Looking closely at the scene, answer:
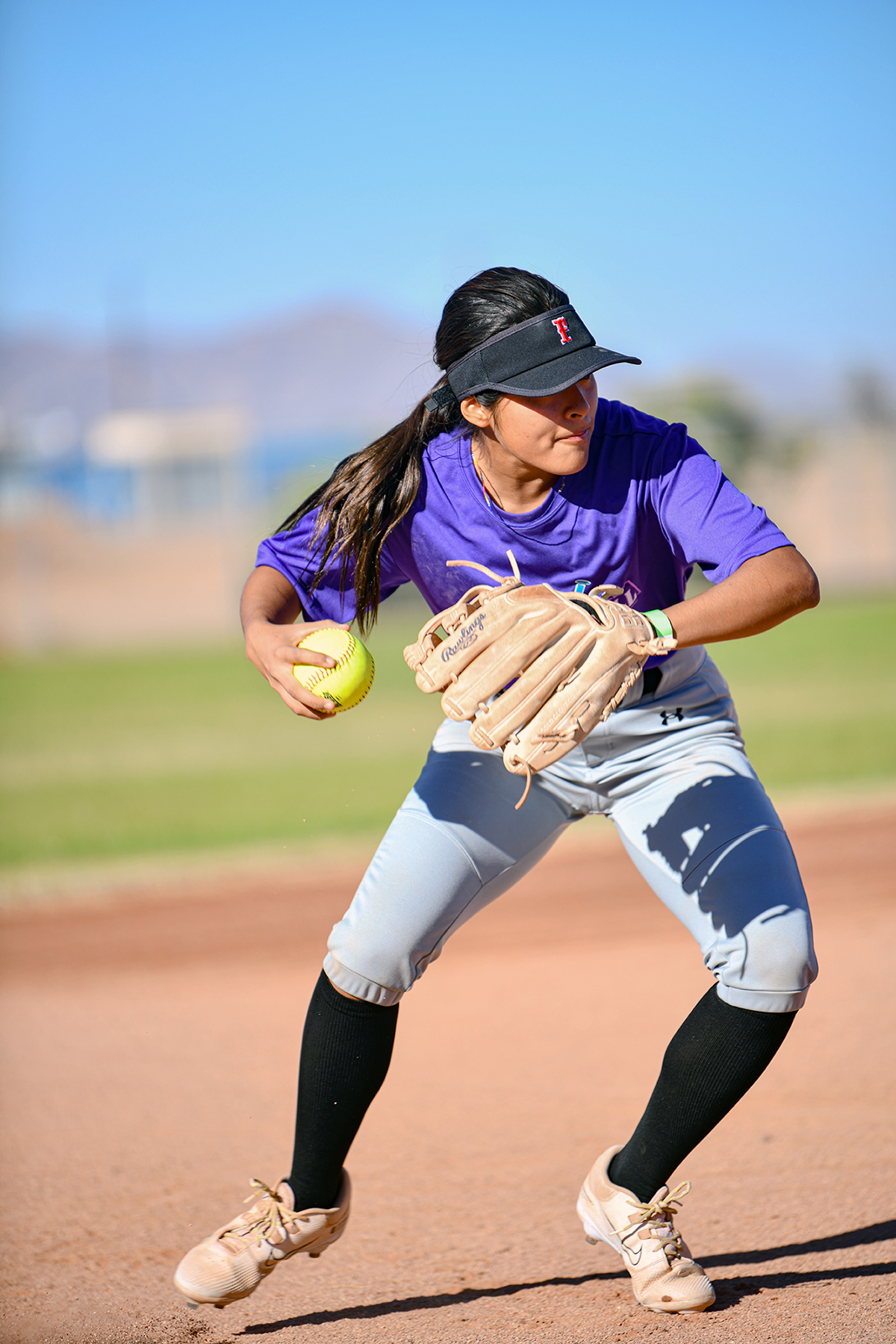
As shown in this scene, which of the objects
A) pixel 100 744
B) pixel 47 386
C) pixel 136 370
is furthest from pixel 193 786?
pixel 47 386

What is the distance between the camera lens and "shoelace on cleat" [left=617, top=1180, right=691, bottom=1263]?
2.23 meters

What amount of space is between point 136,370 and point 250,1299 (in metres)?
129

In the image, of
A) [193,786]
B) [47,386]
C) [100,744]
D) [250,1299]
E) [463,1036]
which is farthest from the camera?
[47,386]

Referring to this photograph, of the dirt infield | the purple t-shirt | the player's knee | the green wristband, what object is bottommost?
the dirt infield

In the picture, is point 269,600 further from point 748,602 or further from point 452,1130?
point 452,1130

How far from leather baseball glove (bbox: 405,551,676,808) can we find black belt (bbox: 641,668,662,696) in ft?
0.73

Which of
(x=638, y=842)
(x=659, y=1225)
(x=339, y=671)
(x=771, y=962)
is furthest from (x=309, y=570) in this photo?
(x=659, y=1225)

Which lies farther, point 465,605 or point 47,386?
point 47,386

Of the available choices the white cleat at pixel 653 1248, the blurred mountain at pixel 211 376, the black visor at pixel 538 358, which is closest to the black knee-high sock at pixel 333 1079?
the white cleat at pixel 653 1248

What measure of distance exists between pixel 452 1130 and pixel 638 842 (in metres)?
1.42

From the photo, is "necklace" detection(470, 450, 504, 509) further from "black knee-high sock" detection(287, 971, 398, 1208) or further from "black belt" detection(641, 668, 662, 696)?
"black knee-high sock" detection(287, 971, 398, 1208)

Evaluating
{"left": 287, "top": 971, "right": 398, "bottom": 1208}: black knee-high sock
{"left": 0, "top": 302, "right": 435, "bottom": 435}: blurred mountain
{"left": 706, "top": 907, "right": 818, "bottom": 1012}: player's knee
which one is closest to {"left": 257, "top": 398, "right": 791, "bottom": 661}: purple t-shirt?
{"left": 706, "top": 907, "right": 818, "bottom": 1012}: player's knee

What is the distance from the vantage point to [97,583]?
30.4 meters

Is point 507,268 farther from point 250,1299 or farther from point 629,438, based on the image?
point 250,1299
